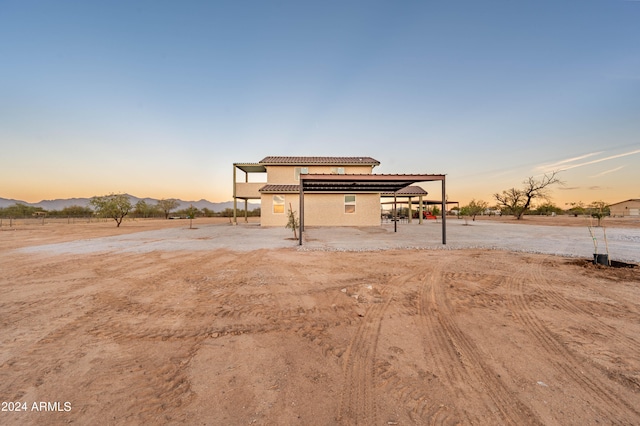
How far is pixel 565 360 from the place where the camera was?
2598 millimetres

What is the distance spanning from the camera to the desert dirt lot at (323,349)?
1.97m

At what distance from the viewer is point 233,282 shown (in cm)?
546

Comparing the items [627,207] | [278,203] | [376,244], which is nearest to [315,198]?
[278,203]

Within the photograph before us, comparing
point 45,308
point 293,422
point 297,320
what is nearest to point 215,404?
point 293,422

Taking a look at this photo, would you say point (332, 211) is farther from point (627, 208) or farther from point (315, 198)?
point (627, 208)

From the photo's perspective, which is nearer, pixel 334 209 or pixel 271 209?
pixel 271 209

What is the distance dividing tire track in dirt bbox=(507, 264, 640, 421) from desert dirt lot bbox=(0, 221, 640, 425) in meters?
0.02

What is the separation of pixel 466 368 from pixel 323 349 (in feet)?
5.21

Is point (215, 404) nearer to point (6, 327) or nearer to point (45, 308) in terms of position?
point (6, 327)

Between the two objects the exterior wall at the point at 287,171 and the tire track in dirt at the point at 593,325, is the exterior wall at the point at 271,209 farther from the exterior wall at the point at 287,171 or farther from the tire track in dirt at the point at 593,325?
the tire track in dirt at the point at 593,325

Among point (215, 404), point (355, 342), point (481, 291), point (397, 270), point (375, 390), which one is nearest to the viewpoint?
point (215, 404)

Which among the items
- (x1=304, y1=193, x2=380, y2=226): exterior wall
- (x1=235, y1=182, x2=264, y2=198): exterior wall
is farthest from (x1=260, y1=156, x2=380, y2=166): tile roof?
(x1=304, y1=193, x2=380, y2=226): exterior wall

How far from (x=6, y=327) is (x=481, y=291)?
8.08m

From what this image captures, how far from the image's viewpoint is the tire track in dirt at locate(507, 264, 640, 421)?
1.96 metres
